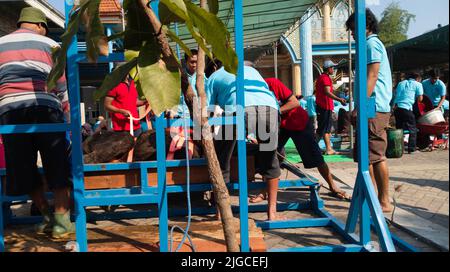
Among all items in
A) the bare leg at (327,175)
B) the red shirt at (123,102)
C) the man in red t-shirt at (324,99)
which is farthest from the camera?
the man in red t-shirt at (324,99)

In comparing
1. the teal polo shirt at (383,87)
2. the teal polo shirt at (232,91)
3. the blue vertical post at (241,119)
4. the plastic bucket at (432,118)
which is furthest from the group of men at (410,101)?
the blue vertical post at (241,119)

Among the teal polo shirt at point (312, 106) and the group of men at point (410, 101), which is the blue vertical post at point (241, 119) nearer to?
the group of men at point (410, 101)

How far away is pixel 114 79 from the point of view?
1.71 meters

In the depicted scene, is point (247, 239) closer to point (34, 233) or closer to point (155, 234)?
point (155, 234)

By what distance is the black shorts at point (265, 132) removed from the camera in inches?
142

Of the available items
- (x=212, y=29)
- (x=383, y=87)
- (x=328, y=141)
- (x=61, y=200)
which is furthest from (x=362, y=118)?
(x=328, y=141)

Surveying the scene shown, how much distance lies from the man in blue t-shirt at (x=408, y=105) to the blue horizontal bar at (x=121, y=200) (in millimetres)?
7281

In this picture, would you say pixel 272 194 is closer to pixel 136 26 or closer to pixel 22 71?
pixel 22 71

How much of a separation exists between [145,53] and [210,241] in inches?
65.0

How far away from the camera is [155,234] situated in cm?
311

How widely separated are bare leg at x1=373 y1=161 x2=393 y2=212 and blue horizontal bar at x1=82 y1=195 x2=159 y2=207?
232 cm


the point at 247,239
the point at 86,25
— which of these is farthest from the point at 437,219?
the point at 86,25

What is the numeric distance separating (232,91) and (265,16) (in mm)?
2685
